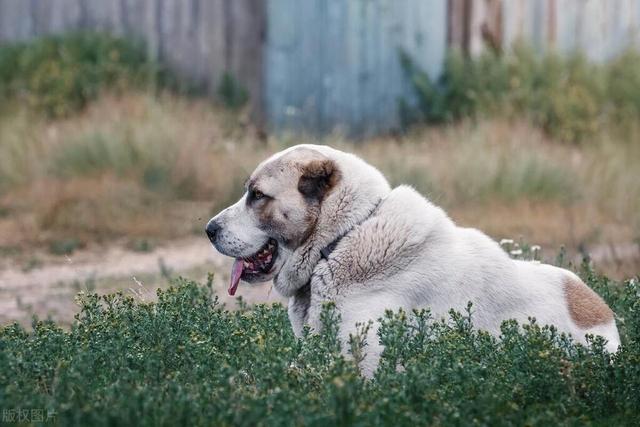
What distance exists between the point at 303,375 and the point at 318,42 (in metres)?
10.3

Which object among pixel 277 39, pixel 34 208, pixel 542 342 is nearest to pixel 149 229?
pixel 34 208

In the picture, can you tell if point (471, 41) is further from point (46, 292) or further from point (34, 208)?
point (46, 292)

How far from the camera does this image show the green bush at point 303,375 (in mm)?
4191

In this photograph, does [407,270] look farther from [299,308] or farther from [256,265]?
[256,265]

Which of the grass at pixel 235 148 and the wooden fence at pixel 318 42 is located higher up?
the wooden fence at pixel 318 42

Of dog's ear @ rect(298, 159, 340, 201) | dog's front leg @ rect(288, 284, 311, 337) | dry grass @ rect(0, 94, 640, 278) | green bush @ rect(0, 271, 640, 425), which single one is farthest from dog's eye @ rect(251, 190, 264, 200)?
dry grass @ rect(0, 94, 640, 278)

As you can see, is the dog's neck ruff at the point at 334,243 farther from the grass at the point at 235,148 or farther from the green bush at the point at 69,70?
the green bush at the point at 69,70

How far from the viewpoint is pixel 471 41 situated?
49.2 ft

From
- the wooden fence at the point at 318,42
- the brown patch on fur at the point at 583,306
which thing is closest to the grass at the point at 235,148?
the wooden fence at the point at 318,42

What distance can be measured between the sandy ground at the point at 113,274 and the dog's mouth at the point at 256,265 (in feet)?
6.82

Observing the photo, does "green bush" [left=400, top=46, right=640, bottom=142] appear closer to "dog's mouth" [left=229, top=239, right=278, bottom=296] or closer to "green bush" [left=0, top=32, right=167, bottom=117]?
"green bush" [left=0, top=32, right=167, bottom=117]

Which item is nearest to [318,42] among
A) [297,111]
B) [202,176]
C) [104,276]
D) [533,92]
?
[297,111]

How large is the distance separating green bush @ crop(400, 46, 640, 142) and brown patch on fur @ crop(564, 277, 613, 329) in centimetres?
830

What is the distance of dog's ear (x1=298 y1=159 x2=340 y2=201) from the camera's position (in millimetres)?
5633
